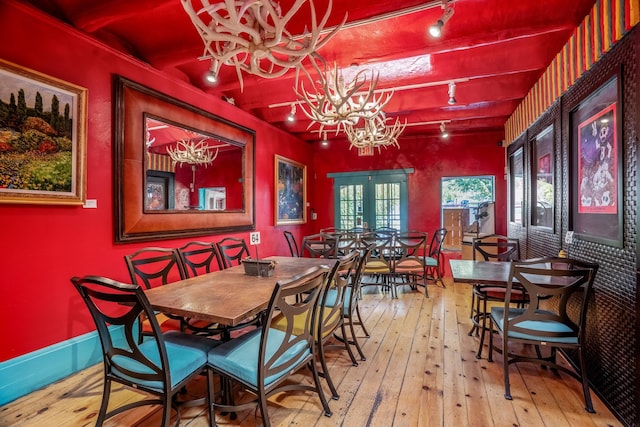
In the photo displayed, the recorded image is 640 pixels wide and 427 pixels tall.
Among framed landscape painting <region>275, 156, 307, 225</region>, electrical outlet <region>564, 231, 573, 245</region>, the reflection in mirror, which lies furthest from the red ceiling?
electrical outlet <region>564, 231, 573, 245</region>

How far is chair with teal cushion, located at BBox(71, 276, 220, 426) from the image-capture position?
4.75 feet

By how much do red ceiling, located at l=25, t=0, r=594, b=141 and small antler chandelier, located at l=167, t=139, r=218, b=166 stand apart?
27.5 inches

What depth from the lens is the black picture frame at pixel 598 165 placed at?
1994 millimetres

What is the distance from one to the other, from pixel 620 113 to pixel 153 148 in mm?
3793

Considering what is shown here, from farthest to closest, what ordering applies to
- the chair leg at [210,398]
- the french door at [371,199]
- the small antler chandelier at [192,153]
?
the french door at [371,199] < the small antler chandelier at [192,153] < the chair leg at [210,398]

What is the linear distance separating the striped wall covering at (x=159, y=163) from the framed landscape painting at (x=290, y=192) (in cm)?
221

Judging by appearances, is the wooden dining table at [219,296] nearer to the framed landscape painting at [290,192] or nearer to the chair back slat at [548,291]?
the chair back slat at [548,291]

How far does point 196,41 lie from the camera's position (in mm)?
2832

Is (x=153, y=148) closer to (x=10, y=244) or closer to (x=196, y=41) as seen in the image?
(x=196, y=41)

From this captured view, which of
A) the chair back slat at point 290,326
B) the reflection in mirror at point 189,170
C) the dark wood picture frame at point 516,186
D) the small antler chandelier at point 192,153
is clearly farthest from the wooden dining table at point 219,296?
the dark wood picture frame at point 516,186

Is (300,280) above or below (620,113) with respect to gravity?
below

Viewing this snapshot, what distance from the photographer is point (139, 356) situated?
1562 mm

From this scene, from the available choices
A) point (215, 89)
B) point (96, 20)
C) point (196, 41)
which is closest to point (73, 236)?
point (96, 20)

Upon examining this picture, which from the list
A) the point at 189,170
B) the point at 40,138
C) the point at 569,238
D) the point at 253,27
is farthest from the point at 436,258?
the point at 40,138
